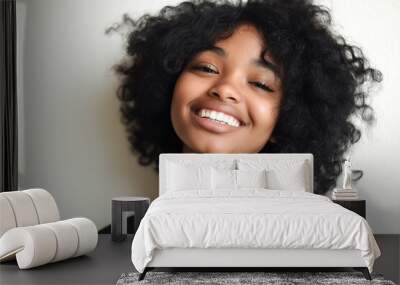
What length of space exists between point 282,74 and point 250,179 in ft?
3.85

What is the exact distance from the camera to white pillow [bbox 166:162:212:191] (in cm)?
638

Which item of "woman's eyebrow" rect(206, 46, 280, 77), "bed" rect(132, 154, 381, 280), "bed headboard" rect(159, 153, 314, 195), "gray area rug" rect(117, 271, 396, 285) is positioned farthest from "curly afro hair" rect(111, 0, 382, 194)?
"gray area rug" rect(117, 271, 396, 285)

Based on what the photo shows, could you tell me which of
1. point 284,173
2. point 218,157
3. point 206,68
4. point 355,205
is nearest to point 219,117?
point 218,157

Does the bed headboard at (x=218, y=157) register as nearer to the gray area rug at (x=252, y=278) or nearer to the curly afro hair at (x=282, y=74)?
the curly afro hair at (x=282, y=74)

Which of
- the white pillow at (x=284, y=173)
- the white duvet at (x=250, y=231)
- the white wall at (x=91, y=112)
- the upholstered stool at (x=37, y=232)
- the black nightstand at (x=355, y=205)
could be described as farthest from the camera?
the white wall at (x=91, y=112)

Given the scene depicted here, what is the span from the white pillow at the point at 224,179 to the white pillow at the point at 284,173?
1.00ft

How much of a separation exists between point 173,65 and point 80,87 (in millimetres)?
1002

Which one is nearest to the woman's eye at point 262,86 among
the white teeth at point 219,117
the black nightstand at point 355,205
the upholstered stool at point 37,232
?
the white teeth at point 219,117

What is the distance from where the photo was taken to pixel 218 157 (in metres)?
6.79

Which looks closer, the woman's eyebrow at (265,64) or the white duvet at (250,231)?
the white duvet at (250,231)

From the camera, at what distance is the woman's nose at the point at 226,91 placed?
679 cm

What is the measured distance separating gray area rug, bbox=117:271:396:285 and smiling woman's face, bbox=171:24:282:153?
6.68ft

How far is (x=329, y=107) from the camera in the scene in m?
6.88

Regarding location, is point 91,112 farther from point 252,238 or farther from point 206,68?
point 252,238
